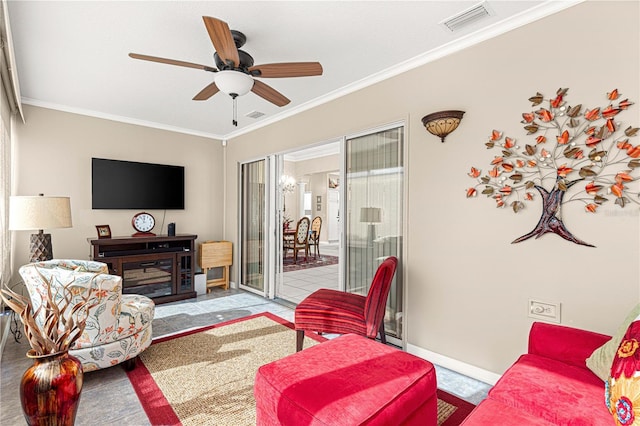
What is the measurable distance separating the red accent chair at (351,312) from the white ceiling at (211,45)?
5.82ft

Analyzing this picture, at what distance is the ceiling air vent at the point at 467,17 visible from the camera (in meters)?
2.14

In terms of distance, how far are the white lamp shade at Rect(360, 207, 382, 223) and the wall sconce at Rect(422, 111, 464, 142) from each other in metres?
0.94

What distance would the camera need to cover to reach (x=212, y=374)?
8.18 feet

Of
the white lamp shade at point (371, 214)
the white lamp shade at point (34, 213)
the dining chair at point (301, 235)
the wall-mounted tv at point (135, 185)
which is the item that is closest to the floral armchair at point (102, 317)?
the white lamp shade at point (34, 213)

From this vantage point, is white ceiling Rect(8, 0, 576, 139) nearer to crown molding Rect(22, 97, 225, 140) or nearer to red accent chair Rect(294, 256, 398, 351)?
crown molding Rect(22, 97, 225, 140)

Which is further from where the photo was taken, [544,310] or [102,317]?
[102,317]

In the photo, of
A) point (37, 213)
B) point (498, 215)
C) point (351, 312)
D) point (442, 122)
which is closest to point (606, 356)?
point (498, 215)

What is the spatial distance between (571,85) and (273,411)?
2.58 m

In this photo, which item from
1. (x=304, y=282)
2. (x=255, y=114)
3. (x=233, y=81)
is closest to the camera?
(x=233, y=81)

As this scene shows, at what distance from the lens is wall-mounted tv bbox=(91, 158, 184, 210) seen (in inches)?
173

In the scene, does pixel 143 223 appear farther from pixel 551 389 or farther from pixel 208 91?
pixel 551 389

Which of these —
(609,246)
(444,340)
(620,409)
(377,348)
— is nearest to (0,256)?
(377,348)

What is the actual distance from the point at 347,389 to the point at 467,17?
8.11 feet

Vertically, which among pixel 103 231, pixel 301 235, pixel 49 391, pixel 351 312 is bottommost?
pixel 351 312
